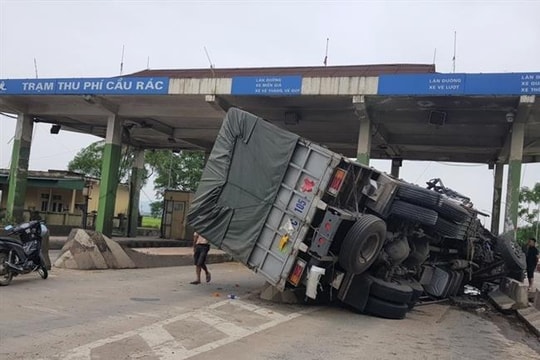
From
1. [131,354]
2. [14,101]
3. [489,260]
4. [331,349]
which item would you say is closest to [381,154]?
[489,260]

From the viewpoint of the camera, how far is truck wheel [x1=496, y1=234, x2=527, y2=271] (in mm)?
15281

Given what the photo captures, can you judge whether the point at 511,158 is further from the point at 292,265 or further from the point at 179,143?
the point at 179,143

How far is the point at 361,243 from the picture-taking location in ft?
33.1

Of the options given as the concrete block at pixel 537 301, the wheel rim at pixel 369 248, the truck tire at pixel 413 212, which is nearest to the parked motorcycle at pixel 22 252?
the wheel rim at pixel 369 248

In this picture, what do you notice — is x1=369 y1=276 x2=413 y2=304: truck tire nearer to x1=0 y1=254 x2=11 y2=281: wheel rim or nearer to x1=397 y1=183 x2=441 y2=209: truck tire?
x1=397 y1=183 x2=441 y2=209: truck tire

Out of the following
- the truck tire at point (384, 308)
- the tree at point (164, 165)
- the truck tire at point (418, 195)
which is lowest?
the truck tire at point (384, 308)

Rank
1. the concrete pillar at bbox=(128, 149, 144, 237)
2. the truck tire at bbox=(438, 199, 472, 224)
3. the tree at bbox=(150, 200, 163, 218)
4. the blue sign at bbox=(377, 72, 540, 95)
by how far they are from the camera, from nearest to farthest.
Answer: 1. the truck tire at bbox=(438, 199, 472, 224)
2. the blue sign at bbox=(377, 72, 540, 95)
3. the concrete pillar at bbox=(128, 149, 144, 237)
4. the tree at bbox=(150, 200, 163, 218)

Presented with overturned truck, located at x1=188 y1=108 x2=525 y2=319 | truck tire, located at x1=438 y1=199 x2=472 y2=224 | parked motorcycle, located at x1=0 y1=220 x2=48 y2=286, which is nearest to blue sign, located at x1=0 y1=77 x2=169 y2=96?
parked motorcycle, located at x1=0 y1=220 x2=48 y2=286

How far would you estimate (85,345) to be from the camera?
657 centimetres

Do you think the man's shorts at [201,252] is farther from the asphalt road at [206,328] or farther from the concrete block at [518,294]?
the concrete block at [518,294]

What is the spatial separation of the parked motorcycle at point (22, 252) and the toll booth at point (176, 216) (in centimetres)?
1851

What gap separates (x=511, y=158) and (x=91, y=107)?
55.4 feet

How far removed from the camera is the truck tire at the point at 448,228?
40.9 ft

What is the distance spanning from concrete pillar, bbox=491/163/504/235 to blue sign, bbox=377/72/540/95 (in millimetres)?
8859
